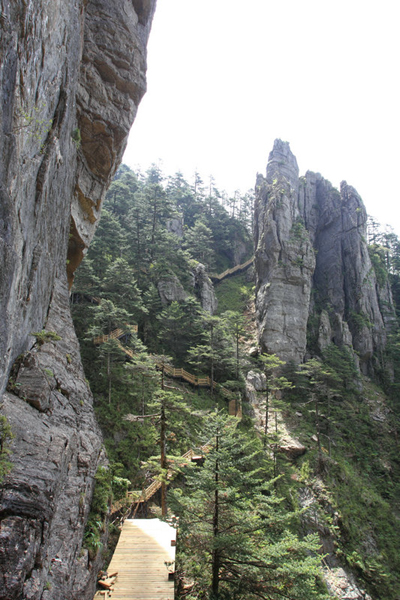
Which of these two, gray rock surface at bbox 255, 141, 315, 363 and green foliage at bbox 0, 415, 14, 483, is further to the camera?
gray rock surface at bbox 255, 141, 315, 363

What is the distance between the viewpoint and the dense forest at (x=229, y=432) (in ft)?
30.5

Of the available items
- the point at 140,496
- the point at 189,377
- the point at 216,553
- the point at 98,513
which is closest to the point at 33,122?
the point at 98,513

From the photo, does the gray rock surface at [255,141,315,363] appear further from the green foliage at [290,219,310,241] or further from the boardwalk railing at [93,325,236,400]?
the boardwalk railing at [93,325,236,400]

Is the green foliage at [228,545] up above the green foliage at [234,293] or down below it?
below

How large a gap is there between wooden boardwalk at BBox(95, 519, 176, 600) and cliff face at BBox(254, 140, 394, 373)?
22.3m

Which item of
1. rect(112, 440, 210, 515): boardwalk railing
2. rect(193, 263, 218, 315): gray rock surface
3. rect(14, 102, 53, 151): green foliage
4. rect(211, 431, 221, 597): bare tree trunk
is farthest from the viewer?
rect(193, 263, 218, 315): gray rock surface

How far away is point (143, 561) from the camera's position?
880 centimetres

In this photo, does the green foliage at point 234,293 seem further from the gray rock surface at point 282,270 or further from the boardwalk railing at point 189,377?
the boardwalk railing at point 189,377

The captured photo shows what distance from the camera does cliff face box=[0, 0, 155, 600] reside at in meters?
3.90

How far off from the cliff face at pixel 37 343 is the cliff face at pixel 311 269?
24.9 m

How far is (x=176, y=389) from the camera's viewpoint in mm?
23234

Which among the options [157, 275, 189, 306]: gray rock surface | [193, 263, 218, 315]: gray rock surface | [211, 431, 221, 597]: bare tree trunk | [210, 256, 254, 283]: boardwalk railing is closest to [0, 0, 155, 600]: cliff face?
[211, 431, 221, 597]: bare tree trunk

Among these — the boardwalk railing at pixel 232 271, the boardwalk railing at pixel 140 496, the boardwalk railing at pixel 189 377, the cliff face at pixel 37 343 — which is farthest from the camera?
the boardwalk railing at pixel 232 271

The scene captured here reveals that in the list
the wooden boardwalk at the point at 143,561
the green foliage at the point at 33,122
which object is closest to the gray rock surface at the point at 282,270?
the wooden boardwalk at the point at 143,561
